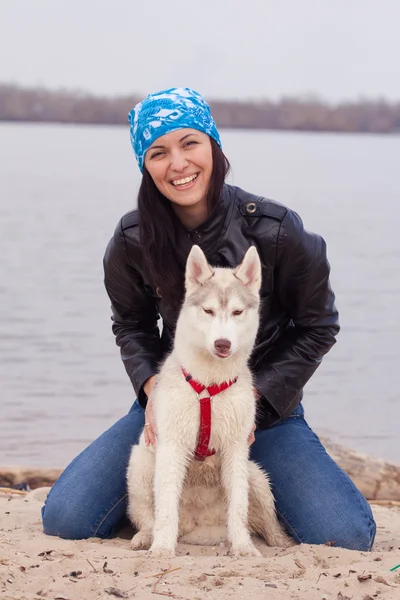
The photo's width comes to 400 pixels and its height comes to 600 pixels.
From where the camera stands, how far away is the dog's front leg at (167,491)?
4320 mm

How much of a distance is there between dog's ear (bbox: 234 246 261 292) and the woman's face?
47cm

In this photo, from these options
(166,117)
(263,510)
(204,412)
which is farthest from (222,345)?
(166,117)

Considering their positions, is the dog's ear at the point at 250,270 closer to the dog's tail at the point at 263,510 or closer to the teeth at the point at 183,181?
the teeth at the point at 183,181

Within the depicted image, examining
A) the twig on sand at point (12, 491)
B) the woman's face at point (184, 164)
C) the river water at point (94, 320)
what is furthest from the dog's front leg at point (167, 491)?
the river water at point (94, 320)

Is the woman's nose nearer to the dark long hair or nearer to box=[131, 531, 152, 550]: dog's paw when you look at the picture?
the dark long hair

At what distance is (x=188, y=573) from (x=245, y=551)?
58cm

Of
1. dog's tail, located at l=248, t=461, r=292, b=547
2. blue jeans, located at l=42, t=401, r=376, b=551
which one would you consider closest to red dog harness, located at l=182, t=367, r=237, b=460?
dog's tail, located at l=248, t=461, r=292, b=547

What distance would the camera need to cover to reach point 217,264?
4855mm

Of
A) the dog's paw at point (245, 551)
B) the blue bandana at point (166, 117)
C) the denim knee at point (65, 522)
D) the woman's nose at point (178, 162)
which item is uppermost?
the blue bandana at point (166, 117)

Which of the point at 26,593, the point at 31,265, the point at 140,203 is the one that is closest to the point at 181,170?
the point at 140,203

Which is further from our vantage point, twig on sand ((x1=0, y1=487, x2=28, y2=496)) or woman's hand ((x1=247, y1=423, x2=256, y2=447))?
twig on sand ((x1=0, y1=487, x2=28, y2=496))

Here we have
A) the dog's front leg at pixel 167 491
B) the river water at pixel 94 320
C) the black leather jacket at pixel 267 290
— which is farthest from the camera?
the river water at pixel 94 320

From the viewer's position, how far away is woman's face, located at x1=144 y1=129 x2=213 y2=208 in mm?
4629

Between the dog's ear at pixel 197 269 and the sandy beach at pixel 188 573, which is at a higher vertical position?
the dog's ear at pixel 197 269
